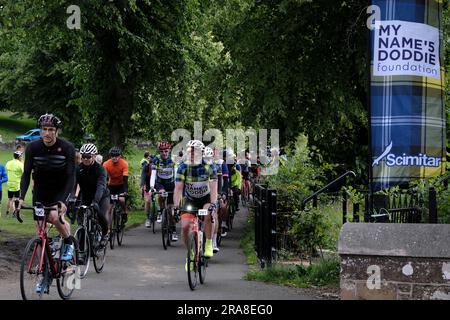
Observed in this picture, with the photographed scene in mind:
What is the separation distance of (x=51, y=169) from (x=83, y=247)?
8.06ft

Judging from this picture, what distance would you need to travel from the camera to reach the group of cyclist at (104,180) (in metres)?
9.48

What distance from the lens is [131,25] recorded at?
22.3 m

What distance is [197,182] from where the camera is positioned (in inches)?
508

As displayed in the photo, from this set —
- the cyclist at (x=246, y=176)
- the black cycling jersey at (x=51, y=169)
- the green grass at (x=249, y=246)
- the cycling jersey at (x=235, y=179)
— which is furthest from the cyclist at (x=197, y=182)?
the cyclist at (x=246, y=176)

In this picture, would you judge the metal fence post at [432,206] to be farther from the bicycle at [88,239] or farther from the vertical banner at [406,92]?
the bicycle at [88,239]

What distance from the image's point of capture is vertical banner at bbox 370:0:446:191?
8.68 metres

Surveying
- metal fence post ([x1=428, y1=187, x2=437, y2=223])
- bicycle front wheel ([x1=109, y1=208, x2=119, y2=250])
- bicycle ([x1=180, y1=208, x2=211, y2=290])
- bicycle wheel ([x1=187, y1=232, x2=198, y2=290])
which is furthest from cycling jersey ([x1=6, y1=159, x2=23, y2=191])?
metal fence post ([x1=428, y1=187, x2=437, y2=223])

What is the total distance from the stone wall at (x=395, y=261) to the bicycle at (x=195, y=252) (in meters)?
3.24

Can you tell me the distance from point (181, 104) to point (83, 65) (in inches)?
217

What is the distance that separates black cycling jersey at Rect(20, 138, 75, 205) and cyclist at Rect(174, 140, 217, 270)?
2787mm

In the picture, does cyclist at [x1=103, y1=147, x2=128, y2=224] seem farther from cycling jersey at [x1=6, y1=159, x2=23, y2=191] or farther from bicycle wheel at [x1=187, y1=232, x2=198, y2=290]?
cycling jersey at [x1=6, y1=159, x2=23, y2=191]

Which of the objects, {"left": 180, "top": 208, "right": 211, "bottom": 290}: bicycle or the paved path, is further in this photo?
{"left": 180, "top": 208, "right": 211, "bottom": 290}: bicycle

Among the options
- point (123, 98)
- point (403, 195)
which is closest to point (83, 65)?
point (123, 98)

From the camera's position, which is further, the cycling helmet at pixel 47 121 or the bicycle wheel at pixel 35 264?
the cycling helmet at pixel 47 121
